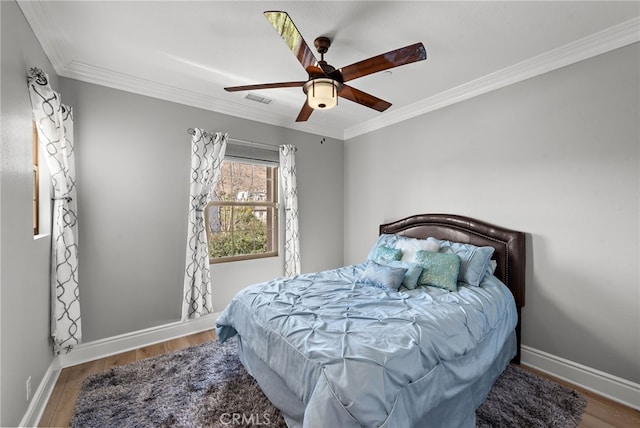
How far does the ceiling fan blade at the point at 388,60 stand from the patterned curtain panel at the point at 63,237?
219 cm

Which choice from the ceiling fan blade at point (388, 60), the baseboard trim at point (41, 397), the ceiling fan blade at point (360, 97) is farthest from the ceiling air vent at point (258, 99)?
the baseboard trim at point (41, 397)

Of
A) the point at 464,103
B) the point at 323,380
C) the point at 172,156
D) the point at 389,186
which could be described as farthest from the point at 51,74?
the point at 464,103

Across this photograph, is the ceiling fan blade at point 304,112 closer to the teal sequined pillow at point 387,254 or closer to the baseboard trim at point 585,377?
the teal sequined pillow at point 387,254

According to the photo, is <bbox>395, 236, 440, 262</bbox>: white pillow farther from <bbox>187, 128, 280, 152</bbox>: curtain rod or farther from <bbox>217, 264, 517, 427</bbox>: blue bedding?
<bbox>187, 128, 280, 152</bbox>: curtain rod

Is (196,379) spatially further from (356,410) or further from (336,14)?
(336,14)

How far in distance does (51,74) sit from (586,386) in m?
5.02

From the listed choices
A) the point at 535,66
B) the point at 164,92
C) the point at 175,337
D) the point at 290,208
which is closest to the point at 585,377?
the point at 535,66

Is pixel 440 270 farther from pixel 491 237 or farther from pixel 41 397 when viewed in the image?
pixel 41 397

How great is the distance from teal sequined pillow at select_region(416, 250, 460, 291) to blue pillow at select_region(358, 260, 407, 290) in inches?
8.3

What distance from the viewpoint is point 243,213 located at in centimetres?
367

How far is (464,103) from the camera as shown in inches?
119

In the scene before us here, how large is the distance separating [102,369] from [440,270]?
309 centimetres

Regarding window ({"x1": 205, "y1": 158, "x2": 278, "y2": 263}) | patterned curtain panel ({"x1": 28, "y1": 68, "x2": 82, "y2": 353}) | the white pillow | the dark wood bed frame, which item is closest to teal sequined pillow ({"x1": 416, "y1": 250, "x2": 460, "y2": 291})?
the white pillow

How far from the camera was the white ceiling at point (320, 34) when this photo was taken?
185 cm
